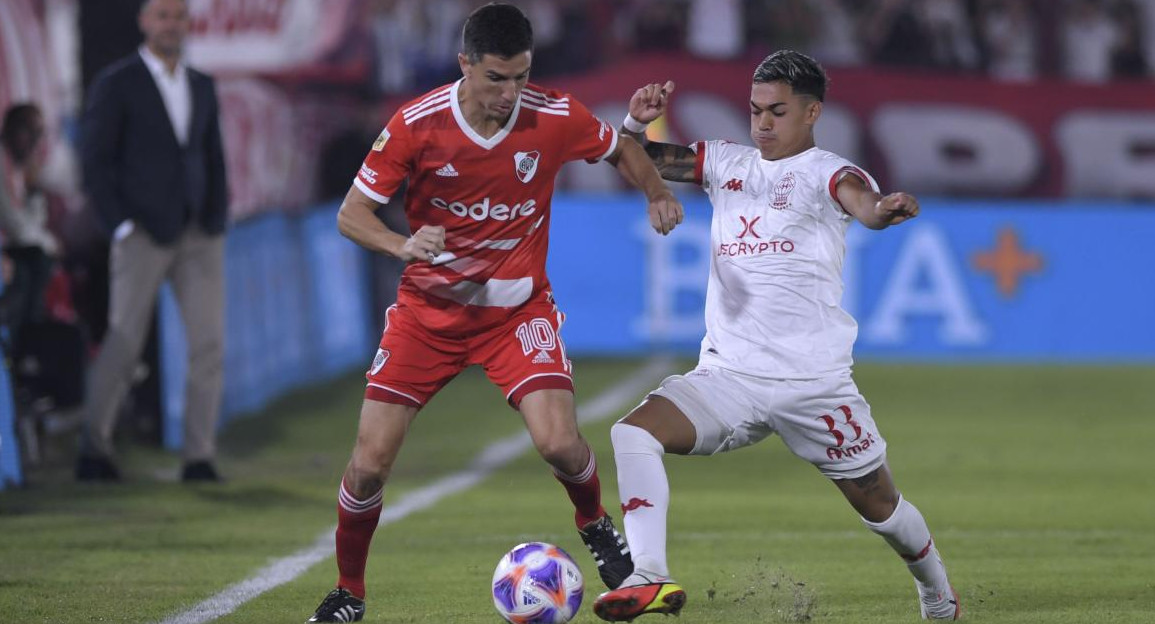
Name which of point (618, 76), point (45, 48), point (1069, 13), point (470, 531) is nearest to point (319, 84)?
point (618, 76)

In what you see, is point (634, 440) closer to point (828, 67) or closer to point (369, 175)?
point (369, 175)

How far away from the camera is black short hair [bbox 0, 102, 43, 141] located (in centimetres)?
1027

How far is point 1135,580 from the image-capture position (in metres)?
6.86

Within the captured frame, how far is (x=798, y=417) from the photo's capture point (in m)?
5.94

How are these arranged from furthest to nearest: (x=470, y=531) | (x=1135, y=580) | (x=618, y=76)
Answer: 1. (x=618, y=76)
2. (x=470, y=531)
3. (x=1135, y=580)

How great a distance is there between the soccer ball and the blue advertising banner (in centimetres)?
1154

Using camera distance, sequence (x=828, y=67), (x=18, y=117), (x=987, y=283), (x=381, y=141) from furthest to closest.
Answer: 1. (x=828, y=67)
2. (x=987, y=283)
3. (x=18, y=117)
4. (x=381, y=141)

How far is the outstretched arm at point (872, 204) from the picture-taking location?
5.53m

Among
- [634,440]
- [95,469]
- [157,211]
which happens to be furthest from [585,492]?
[95,469]

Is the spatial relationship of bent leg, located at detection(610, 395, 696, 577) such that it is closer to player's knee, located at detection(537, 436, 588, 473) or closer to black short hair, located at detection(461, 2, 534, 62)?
player's knee, located at detection(537, 436, 588, 473)

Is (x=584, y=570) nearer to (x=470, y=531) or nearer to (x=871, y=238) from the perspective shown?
(x=470, y=531)

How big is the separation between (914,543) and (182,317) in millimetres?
4876

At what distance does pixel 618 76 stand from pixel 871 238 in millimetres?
3710

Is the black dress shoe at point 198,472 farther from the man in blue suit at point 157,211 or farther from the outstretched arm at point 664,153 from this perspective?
the outstretched arm at point 664,153
